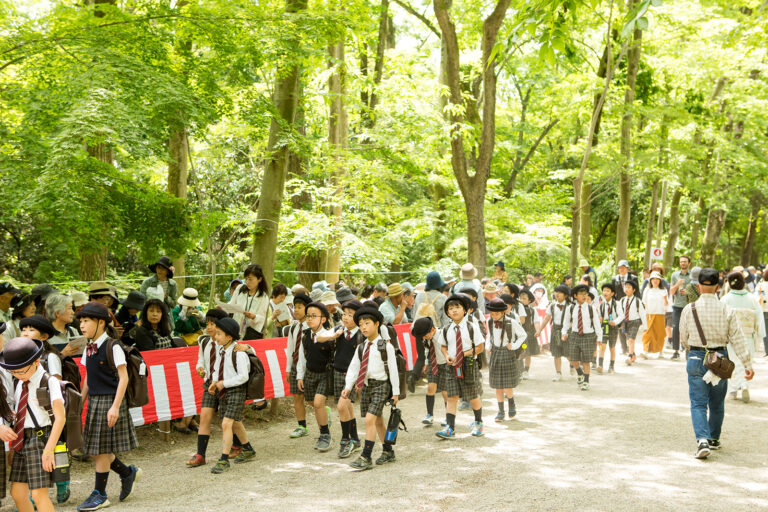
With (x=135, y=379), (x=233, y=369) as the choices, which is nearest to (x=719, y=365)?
(x=233, y=369)

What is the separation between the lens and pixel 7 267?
17.7 m

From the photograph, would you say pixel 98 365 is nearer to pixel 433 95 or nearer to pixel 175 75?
pixel 175 75

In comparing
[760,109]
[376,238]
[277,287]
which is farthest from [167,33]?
[760,109]

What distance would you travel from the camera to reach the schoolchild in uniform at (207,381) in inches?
296

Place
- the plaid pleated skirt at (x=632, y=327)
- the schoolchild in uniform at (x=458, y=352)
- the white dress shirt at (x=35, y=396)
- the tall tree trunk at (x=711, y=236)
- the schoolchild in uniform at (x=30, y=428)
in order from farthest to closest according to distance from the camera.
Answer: the tall tree trunk at (x=711, y=236)
the plaid pleated skirt at (x=632, y=327)
the schoolchild in uniform at (x=458, y=352)
the white dress shirt at (x=35, y=396)
the schoolchild in uniform at (x=30, y=428)

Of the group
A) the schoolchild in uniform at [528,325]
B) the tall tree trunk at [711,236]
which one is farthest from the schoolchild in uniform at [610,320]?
the tall tree trunk at [711,236]

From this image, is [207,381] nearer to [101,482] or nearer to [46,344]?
[101,482]

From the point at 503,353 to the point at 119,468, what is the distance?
18.0 feet

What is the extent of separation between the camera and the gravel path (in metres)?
6.36

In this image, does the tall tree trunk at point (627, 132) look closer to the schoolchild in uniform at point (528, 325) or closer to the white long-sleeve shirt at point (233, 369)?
the schoolchild in uniform at point (528, 325)

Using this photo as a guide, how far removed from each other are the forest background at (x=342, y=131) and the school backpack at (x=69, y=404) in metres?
2.70

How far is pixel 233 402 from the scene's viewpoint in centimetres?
746

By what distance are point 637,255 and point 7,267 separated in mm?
29569

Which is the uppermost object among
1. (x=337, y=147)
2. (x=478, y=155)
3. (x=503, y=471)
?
(x=337, y=147)
